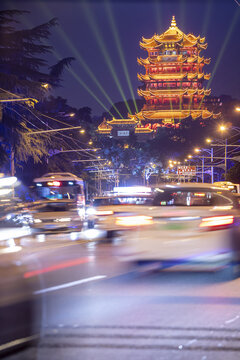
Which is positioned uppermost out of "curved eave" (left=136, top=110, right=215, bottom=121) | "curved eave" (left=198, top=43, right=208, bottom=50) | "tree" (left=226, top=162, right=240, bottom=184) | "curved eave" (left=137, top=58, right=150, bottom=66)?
"curved eave" (left=198, top=43, right=208, bottom=50)

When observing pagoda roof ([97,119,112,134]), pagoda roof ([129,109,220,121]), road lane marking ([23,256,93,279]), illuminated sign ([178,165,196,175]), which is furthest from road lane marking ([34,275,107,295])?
pagoda roof ([129,109,220,121])

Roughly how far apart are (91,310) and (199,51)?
11810 cm

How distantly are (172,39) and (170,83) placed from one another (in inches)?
423

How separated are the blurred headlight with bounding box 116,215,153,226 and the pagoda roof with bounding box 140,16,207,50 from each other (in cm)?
10679

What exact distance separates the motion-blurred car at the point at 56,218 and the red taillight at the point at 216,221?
1118 centimetres

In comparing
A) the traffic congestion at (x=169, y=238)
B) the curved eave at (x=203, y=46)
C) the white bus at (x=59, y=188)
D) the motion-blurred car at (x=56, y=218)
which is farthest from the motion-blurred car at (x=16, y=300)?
the curved eave at (x=203, y=46)

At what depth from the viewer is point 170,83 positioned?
368ft

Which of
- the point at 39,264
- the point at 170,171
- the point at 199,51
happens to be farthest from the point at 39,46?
the point at 199,51

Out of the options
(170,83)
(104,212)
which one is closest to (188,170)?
(170,83)

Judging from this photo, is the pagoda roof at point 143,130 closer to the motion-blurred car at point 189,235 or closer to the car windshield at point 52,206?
the car windshield at point 52,206

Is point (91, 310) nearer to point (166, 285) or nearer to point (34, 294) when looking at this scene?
point (34, 294)

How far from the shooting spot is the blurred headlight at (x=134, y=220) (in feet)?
31.0

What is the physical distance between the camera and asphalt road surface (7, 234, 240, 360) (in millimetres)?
4664

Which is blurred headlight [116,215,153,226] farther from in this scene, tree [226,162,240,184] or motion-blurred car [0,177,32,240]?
tree [226,162,240,184]
